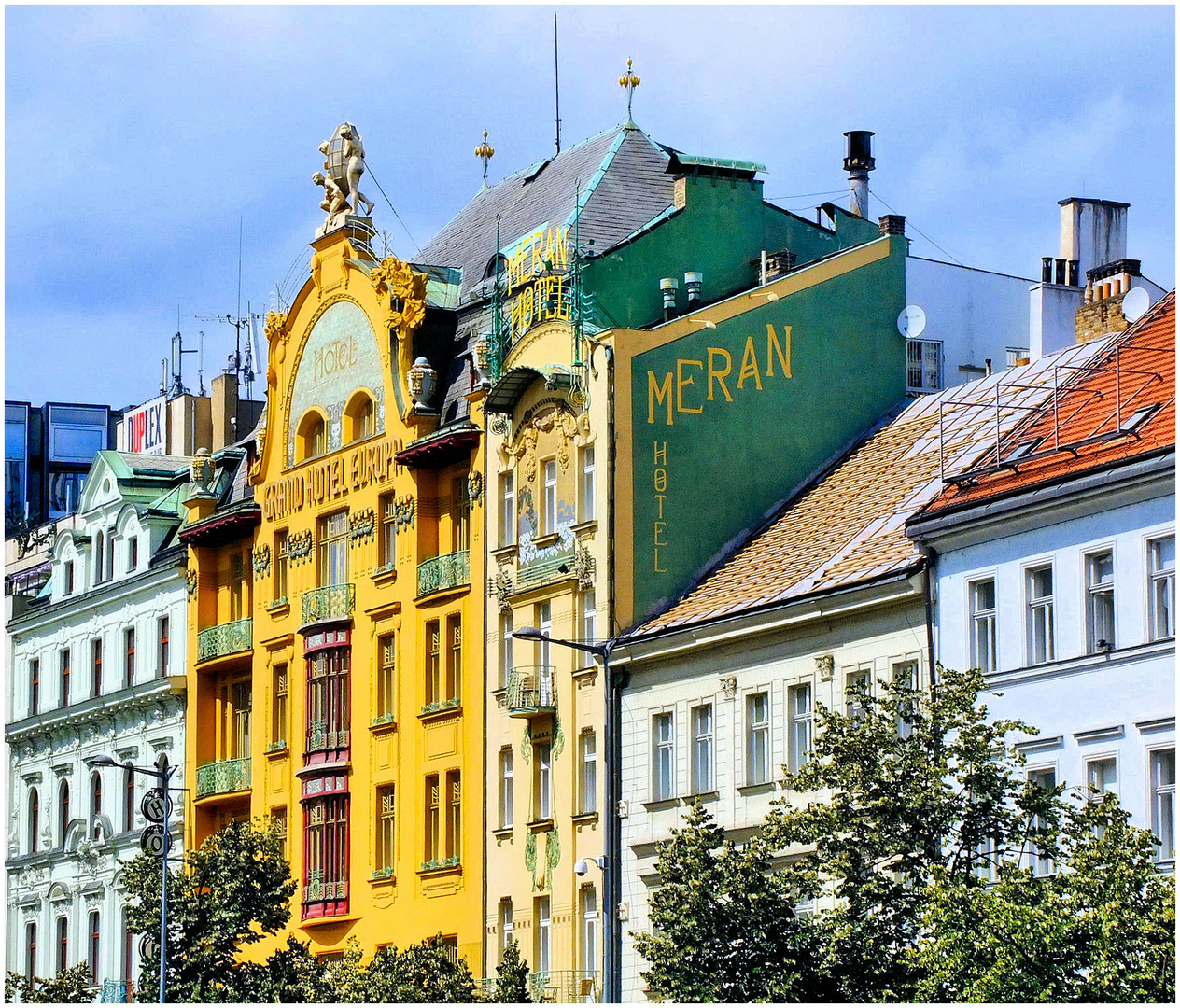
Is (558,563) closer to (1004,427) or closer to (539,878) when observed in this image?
(539,878)

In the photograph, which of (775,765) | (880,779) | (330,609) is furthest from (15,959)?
(880,779)

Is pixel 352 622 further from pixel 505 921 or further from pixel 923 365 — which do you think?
pixel 923 365

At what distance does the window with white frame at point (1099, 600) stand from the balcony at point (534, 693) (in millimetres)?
20718

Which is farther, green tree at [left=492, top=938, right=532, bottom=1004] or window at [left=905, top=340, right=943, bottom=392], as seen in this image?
window at [left=905, top=340, right=943, bottom=392]

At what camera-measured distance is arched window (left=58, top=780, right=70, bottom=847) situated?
98938mm

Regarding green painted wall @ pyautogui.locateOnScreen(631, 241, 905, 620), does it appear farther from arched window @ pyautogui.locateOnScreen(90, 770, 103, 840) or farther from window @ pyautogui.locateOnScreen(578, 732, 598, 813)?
arched window @ pyautogui.locateOnScreen(90, 770, 103, 840)

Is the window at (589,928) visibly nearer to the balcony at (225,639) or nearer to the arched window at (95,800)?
the balcony at (225,639)

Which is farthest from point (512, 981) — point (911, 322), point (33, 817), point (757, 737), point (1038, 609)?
point (33, 817)

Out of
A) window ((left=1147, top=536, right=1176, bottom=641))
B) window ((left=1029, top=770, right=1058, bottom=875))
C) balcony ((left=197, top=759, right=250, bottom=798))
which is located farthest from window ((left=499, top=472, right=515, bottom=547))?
window ((left=1147, top=536, right=1176, bottom=641))

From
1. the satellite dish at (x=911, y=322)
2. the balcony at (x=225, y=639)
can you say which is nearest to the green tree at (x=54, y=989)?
the balcony at (x=225, y=639)

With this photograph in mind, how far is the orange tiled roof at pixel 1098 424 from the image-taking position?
54219 mm

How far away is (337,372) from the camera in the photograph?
84.8 metres

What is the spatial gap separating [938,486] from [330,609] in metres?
24.0

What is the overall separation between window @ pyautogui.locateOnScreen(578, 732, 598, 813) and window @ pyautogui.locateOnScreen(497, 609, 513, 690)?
4.20 meters
